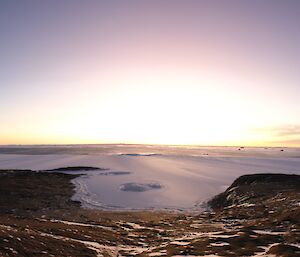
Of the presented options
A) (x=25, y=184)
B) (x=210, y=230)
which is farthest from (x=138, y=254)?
(x=25, y=184)

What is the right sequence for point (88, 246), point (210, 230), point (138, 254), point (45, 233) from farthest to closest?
point (210, 230)
point (45, 233)
point (88, 246)
point (138, 254)

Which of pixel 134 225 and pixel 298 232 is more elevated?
pixel 298 232

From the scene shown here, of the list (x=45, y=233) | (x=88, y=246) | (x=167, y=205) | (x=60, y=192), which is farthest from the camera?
(x=60, y=192)

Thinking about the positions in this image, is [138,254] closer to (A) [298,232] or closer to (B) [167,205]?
(A) [298,232]

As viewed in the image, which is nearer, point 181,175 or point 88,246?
point 88,246

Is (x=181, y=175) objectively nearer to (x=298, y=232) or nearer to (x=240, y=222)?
(x=240, y=222)

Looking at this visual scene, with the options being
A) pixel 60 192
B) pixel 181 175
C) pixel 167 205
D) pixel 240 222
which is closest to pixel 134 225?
pixel 240 222
